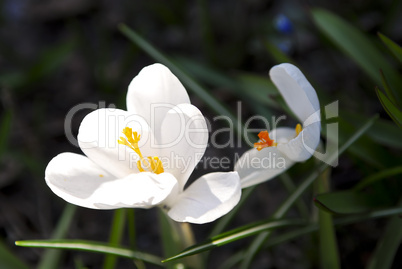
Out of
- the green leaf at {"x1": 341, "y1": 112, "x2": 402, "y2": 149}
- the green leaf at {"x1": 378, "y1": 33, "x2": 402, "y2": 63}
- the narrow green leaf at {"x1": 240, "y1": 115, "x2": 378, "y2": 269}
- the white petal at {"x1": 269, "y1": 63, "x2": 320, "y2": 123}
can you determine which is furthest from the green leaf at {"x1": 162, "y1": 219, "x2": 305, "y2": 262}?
the green leaf at {"x1": 378, "y1": 33, "x2": 402, "y2": 63}

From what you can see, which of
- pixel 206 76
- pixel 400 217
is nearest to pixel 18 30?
Answer: pixel 206 76

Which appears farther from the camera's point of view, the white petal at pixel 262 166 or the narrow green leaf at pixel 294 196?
the narrow green leaf at pixel 294 196

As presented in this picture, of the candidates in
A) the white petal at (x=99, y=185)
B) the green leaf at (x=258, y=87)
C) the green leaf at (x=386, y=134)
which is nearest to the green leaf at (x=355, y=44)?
the green leaf at (x=386, y=134)

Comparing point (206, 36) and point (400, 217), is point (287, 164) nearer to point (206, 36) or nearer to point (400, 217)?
point (400, 217)

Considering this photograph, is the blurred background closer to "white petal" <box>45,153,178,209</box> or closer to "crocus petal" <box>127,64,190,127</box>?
"crocus petal" <box>127,64,190,127</box>

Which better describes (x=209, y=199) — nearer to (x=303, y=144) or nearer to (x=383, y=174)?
(x=303, y=144)

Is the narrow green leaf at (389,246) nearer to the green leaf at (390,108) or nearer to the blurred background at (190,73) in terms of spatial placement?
the blurred background at (190,73)
